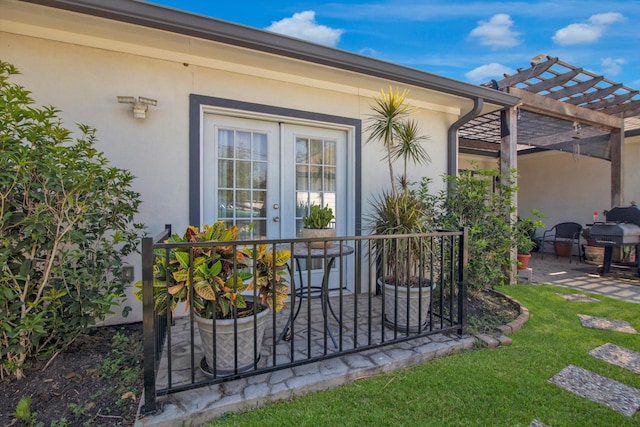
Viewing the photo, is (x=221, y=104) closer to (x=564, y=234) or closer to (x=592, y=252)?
(x=592, y=252)

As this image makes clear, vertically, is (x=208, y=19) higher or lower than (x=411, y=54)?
lower

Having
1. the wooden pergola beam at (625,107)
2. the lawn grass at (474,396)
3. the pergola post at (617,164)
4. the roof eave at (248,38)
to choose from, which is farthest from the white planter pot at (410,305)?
the pergola post at (617,164)

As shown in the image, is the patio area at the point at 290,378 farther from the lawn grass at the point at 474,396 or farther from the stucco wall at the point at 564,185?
the stucco wall at the point at 564,185

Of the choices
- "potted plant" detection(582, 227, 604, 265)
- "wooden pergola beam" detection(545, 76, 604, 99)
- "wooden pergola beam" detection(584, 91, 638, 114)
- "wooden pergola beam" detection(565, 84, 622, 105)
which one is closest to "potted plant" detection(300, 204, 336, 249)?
"wooden pergola beam" detection(545, 76, 604, 99)

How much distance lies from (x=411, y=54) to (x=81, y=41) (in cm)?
465

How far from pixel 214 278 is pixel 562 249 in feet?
27.6

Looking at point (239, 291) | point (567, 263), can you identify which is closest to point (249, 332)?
point (239, 291)

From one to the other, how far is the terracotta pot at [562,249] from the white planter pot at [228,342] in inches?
317

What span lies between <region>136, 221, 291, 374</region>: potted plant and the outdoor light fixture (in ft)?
5.11

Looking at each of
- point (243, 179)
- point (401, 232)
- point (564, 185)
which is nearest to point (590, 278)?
point (564, 185)

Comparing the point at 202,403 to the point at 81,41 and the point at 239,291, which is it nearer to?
the point at 239,291

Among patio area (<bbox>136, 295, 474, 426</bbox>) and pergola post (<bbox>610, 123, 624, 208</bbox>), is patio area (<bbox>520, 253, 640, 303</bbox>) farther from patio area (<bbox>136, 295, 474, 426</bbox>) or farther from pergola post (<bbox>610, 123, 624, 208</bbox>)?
patio area (<bbox>136, 295, 474, 426</bbox>)

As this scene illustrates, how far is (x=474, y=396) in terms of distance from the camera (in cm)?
186

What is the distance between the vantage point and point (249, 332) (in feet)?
6.27
